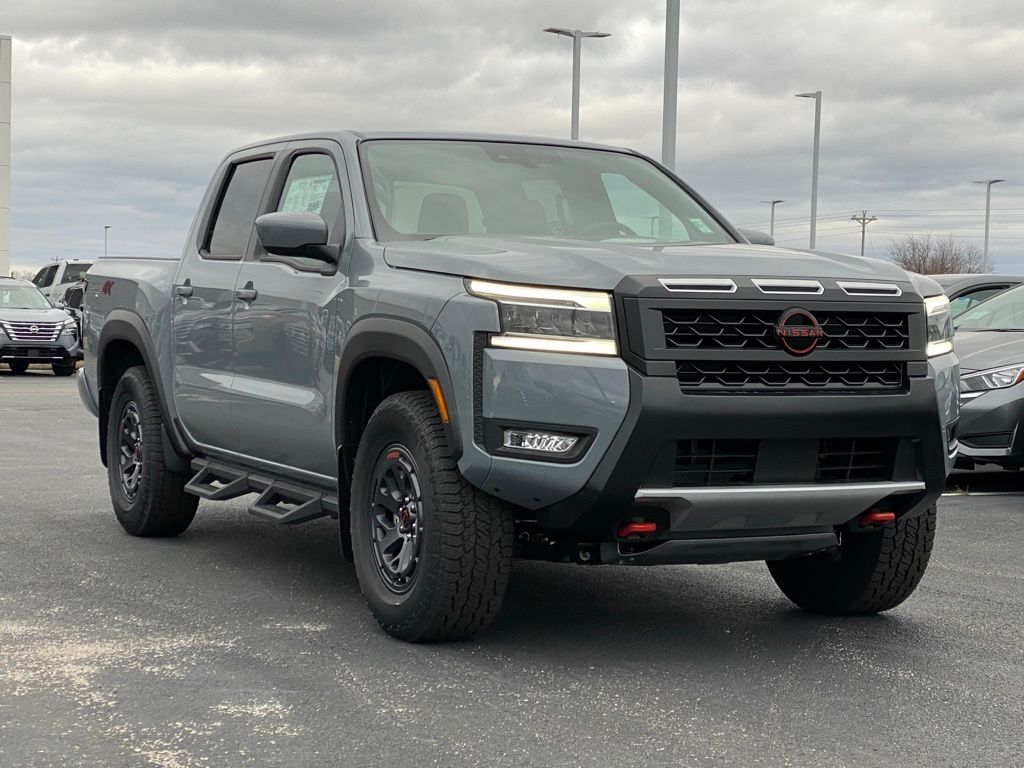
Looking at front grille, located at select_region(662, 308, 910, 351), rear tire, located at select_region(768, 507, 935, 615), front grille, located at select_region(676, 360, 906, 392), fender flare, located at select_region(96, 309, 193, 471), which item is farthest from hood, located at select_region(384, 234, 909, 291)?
fender flare, located at select_region(96, 309, 193, 471)

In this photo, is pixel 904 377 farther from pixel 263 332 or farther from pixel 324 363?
pixel 263 332

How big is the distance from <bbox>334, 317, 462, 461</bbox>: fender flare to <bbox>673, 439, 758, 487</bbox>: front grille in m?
0.75

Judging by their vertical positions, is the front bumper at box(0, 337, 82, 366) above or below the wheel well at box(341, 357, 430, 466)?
below

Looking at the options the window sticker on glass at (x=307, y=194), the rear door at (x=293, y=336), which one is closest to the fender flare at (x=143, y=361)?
the rear door at (x=293, y=336)

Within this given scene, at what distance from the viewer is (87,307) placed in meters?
8.74

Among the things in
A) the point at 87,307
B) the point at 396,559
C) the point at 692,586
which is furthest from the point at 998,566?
the point at 87,307

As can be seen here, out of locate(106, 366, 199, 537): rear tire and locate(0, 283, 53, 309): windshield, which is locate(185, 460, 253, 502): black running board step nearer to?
locate(106, 366, 199, 537): rear tire

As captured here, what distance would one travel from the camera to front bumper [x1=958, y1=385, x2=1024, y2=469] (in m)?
10.0

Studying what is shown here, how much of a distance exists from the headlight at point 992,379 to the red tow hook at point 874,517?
4.96 meters

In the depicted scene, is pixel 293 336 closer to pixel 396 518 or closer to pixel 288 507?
pixel 288 507

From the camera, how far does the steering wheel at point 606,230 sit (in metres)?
6.40

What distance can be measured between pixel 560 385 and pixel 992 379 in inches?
240

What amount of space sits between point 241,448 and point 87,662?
190 centimetres

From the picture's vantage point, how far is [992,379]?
1020cm
